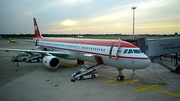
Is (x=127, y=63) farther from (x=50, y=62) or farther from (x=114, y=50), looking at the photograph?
(x=50, y=62)

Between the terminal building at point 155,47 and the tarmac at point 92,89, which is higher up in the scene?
the terminal building at point 155,47

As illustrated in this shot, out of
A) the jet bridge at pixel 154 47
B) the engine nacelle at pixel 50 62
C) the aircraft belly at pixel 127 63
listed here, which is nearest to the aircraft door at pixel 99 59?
the aircraft belly at pixel 127 63

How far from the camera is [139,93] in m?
10.0

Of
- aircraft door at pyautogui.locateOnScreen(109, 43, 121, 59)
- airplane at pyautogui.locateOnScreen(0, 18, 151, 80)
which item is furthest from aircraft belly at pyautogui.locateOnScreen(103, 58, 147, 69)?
aircraft door at pyautogui.locateOnScreen(109, 43, 121, 59)

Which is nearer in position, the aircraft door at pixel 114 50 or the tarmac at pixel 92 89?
the tarmac at pixel 92 89

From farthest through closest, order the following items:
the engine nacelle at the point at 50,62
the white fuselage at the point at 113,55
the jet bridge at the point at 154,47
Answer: the engine nacelle at the point at 50,62, the jet bridge at the point at 154,47, the white fuselage at the point at 113,55

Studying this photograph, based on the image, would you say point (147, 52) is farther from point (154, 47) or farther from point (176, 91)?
point (176, 91)

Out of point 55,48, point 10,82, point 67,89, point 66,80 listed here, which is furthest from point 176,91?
point 55,48

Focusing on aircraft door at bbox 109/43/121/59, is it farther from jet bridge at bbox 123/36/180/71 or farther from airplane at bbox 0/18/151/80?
jet bridge at bbox 123/36/180/71

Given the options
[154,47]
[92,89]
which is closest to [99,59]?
[92,89]

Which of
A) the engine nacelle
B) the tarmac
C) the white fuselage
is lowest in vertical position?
the tarmac

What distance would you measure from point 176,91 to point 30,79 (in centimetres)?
1301

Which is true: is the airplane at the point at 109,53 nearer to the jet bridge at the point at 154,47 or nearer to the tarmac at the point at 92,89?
the tarmac at the point at 92,89

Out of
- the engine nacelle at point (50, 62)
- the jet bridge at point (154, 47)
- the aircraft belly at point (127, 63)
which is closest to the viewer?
the aircraft belly at point (127, 63)
